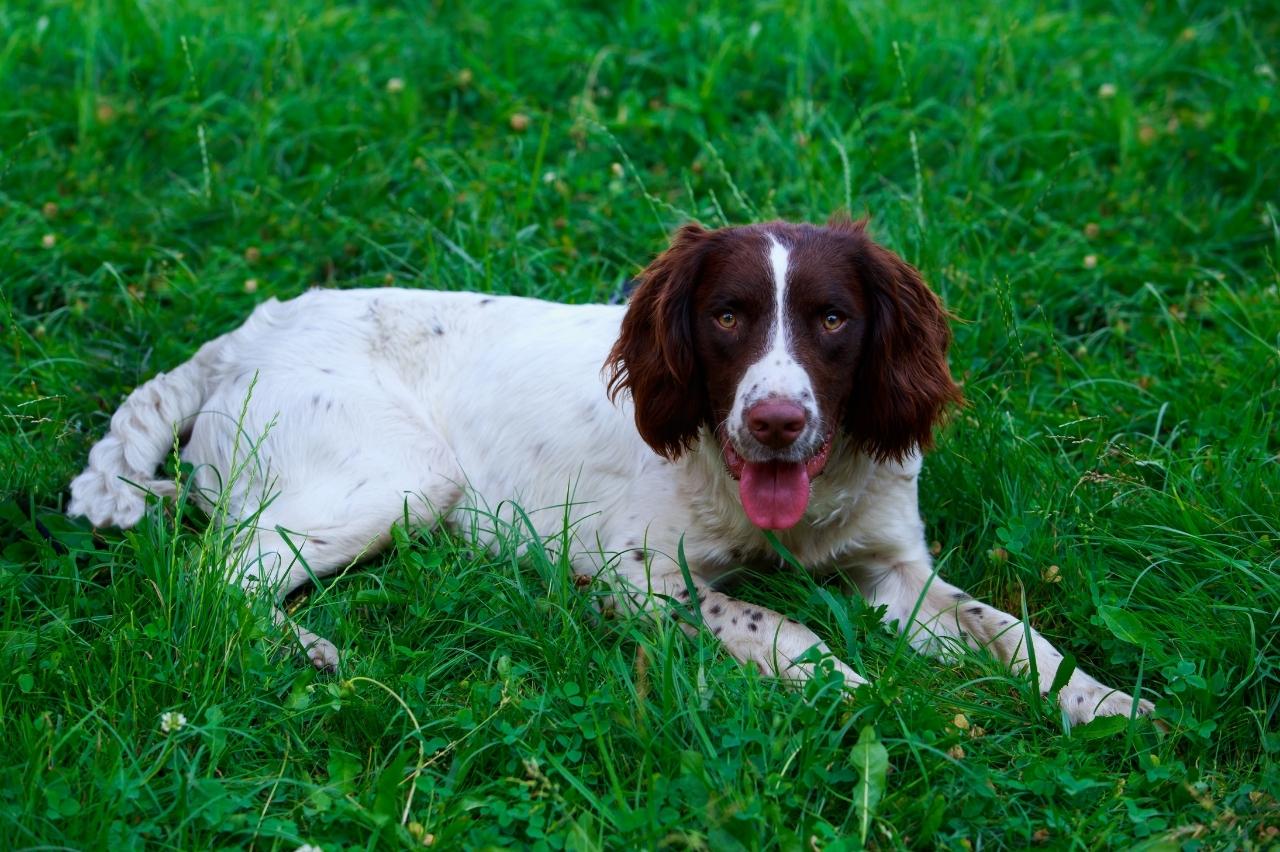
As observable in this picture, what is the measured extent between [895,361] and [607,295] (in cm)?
163

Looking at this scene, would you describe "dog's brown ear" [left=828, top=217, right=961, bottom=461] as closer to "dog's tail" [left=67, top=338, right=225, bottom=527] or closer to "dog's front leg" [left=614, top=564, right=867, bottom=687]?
"dog's front leg" [left=614, top=564, right=867, bottom=687]

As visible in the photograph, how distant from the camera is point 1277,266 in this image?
15.3ft

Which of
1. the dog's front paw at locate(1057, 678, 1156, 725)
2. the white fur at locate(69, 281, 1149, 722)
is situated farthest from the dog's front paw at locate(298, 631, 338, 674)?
the dog's front paw at locate(1057, 678, 1156, 725)

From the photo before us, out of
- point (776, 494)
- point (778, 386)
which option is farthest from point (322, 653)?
point (778, 386)

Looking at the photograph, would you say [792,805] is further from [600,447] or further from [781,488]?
[600,447]

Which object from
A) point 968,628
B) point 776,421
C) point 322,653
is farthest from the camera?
point 968,628

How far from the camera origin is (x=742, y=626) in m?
3.23

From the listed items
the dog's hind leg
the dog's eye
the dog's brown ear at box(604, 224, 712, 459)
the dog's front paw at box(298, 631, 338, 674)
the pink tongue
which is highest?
the dog's eye

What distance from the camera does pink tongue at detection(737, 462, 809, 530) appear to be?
10.4 feet

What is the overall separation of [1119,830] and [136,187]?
4.07m

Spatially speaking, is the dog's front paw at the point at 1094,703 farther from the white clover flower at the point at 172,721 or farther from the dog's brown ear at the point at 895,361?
the white clover flower at the point at 172,721

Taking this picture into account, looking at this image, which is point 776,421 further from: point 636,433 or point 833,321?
point 636,433

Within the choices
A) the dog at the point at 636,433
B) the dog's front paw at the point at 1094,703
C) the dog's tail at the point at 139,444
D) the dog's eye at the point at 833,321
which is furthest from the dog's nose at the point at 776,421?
the dog's tail at the point at 139,444

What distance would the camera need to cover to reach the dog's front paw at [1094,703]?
119 inches
